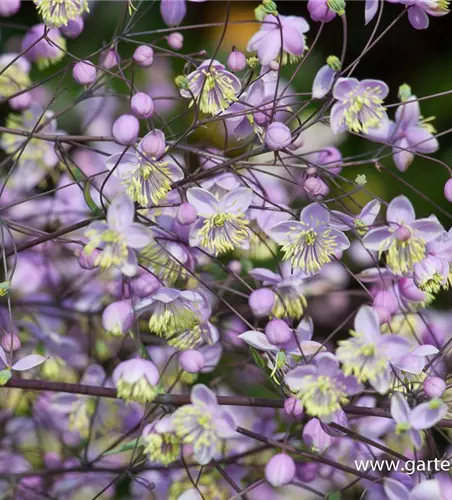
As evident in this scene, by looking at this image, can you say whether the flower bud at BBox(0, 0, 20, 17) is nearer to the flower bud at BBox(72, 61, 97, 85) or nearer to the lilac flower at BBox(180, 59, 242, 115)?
the flower bud at BBox(72, 61, 97, 85)

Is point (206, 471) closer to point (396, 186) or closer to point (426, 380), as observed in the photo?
point (426, 380)

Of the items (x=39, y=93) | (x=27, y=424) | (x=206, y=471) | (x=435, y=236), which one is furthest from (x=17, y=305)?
(x=435, y=236)

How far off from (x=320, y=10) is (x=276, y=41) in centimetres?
5

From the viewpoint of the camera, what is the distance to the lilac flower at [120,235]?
22.8 inches

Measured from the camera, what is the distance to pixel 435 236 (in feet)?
2.06

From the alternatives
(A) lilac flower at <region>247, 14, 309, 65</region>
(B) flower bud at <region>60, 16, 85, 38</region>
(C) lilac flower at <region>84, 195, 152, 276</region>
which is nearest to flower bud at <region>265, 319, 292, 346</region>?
(C) lilac flower at <region>84, 195, 152, 276</region>

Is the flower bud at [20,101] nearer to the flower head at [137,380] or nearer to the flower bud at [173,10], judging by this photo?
the flower bud at [173,10]

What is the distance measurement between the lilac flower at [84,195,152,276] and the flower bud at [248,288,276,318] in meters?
0.13

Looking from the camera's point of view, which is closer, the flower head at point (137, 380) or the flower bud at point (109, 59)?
the flower head at point (137, 380)

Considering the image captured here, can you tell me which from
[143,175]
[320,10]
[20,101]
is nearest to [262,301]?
[143,175]

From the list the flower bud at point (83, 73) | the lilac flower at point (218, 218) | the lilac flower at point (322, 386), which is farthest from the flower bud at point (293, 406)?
the flower bud at point (83, 73)

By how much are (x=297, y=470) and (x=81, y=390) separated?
255mm

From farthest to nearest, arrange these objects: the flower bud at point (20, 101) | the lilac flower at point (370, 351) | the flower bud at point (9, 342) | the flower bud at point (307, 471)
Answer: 1. the flower bud at point (20, 101)
2. the flower bud at point (307, 471)
3. the flower bud at point (9, 342)
4. the lilac flower at point (370, 351)

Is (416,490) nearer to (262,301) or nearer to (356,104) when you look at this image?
(262,301)
